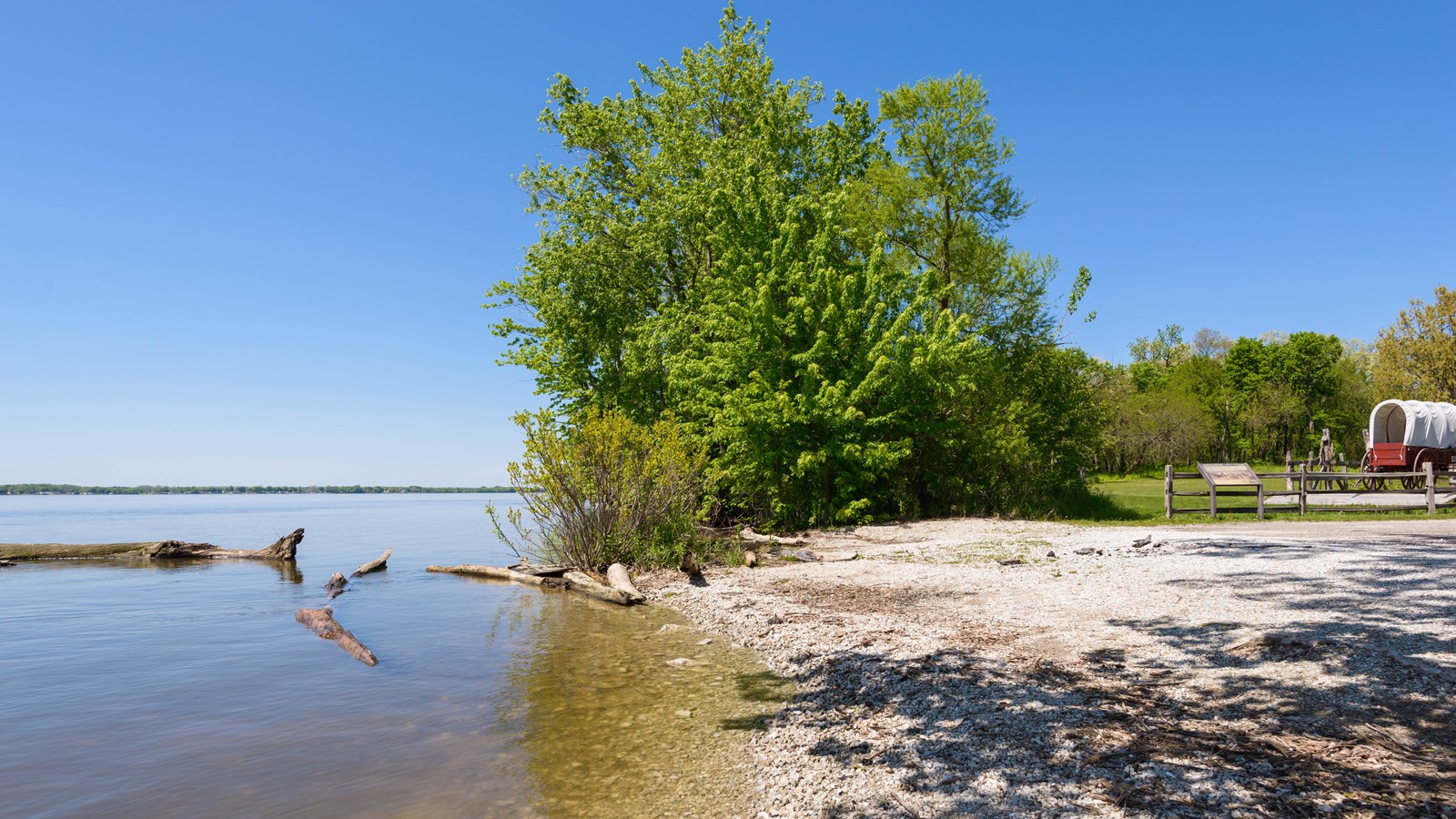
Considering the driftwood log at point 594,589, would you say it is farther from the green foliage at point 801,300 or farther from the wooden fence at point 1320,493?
the wooden fence at point 1320,493

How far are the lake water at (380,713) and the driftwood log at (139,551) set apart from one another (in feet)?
→ 29.1

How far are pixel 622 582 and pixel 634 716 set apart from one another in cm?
706

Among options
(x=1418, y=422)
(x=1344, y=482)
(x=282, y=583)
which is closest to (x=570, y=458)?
(x=282, y=583)

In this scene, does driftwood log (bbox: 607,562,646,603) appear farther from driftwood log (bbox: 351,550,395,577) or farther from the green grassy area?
the green grassy area

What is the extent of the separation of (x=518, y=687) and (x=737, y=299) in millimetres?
17407

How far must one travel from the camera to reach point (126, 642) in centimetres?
1167

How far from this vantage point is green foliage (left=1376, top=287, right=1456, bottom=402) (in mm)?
43062

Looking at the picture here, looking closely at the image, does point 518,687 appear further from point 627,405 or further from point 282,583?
point 627,405

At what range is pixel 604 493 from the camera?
15.9 metres

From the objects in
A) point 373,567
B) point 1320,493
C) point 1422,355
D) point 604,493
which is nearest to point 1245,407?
point 1422,355

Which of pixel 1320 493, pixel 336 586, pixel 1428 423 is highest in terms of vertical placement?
pixel 1428 423

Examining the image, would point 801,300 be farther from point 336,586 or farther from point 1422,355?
point 1422,355

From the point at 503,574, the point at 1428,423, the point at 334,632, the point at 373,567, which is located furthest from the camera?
the point at 1428,423

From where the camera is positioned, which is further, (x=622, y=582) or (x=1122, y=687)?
(x=622, y=582)
